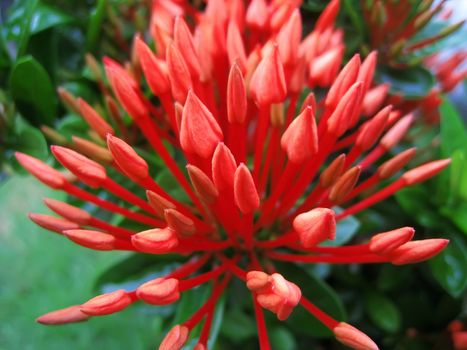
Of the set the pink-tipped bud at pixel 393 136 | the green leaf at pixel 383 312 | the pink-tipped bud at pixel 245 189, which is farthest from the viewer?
the green leaf at pixel 383 312

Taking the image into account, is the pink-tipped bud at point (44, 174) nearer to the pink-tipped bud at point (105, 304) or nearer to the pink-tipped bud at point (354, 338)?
the pink-tipped bud at point (105, 304)

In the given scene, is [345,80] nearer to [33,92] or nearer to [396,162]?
[396,162]

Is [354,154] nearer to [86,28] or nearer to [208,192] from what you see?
[208,192]

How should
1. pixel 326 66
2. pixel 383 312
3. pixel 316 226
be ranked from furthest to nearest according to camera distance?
pixel 383 312
pixel 326 66
pixel 316 226

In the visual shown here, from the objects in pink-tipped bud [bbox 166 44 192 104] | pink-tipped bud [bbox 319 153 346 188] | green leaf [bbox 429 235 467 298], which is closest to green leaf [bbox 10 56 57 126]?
pink-tipped bud [bbox 166 44 192 104]

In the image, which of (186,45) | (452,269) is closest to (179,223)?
(186,45)

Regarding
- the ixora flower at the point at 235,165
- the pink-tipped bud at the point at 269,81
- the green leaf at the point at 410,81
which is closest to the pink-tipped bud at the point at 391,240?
the ixora flower at the point at 235,165
